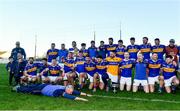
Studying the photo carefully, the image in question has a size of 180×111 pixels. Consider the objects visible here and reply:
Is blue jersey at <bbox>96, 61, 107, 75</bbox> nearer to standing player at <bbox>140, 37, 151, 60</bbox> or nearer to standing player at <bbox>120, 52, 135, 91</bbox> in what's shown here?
standing player at <bbox>120, 52, 135, 91</bbox>

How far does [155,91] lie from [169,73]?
0.94 metres

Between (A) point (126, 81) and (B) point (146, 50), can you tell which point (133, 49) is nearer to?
(B) point (146, 50)

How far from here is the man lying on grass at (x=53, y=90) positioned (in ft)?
39.1

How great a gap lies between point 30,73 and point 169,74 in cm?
605

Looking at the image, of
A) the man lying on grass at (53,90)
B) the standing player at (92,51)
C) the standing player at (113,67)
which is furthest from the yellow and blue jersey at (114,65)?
the man lying on grass at (53,90)

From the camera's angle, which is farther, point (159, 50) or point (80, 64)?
point (80, 64)

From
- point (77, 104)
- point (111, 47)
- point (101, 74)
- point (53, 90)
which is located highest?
point (111, 47)

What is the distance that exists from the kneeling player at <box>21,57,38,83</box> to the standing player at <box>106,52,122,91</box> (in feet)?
11.0

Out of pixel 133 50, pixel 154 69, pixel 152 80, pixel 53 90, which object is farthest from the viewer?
pixel 133 50

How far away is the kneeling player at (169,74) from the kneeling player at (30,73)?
5573 millimetres

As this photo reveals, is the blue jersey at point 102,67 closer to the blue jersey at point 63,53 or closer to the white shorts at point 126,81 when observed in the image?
the white shorts at point 126,81

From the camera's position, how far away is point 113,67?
1486 centimetres

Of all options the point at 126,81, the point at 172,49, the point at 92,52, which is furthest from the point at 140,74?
the point at 92,52

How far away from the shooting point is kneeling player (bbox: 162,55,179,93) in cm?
1371
